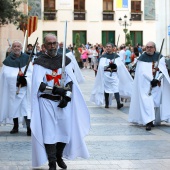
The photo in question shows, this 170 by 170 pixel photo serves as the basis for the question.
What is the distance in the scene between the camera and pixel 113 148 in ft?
35.6

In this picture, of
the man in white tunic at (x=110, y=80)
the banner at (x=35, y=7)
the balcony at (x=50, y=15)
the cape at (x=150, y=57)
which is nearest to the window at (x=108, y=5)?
the balcony at (x=50, y=15)

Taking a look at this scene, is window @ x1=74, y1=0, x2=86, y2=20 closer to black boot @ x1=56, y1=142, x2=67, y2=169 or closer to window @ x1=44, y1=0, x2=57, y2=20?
window @ x1=44, y1=0, x2=57, y2=20

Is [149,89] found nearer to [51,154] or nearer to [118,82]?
[118,82]

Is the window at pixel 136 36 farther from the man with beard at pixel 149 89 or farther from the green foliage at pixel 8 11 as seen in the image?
the man with beard at pixel 149 89

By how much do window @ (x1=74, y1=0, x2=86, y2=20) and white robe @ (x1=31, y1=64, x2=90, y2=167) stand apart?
57.5 metres

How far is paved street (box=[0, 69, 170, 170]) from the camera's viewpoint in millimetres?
9242

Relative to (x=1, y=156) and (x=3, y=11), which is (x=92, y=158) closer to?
(x=1, y=156)

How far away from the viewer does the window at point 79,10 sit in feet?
217

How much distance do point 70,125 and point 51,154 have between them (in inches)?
21.0

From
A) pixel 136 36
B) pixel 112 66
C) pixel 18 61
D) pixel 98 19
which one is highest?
pixel 98 19

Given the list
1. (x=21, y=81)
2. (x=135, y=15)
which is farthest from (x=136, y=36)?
(x=21, y=81)

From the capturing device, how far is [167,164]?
30.5 feet

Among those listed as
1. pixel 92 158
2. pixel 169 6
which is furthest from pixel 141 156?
pixel 169 6

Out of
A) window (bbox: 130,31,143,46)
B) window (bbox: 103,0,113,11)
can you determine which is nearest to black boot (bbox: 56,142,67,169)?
window (bbox: 103,0,113,11)
